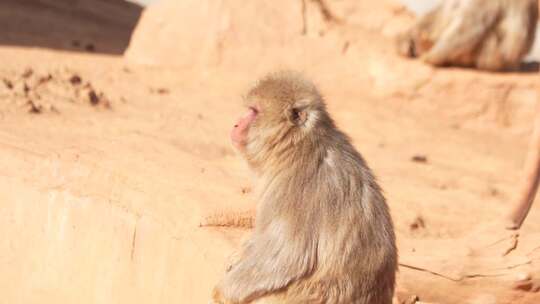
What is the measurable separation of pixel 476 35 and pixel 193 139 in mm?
4702

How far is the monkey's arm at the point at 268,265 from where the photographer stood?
3760mm

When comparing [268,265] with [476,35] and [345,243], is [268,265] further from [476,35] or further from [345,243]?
[476,35]

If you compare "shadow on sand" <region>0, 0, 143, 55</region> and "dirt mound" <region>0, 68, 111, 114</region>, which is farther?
"shadow on sand" <region>0, 0, 143, 55</region>

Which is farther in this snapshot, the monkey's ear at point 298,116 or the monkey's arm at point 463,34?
the monkey's arm at point 463,34

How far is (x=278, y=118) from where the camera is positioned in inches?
155

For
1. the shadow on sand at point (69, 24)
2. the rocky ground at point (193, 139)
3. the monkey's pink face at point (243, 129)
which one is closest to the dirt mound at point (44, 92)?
the rocky ground at point (193, 139)

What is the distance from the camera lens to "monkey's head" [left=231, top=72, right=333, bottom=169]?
391 centimetres

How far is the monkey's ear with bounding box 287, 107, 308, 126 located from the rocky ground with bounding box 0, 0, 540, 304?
0.87m

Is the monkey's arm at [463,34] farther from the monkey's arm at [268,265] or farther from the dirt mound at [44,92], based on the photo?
the monkey's arm at [268,265]

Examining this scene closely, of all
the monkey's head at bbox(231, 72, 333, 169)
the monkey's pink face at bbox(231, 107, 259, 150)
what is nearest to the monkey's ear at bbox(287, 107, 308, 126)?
the monkey's head at bbox(231, 72, 333, 169)

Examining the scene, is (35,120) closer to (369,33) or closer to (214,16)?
(214,16)

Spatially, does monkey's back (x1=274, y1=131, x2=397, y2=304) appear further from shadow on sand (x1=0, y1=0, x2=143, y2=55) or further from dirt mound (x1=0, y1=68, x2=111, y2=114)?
shadow on sand (x1=0, y1=0, x2=143, y2=55)

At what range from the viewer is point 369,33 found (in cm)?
1053

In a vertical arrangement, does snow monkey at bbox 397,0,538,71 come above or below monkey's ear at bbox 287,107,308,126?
Result: above
